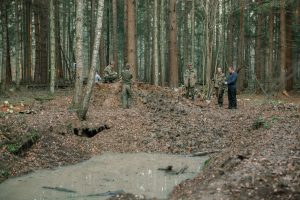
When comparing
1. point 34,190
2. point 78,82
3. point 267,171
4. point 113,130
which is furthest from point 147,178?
point 78,82

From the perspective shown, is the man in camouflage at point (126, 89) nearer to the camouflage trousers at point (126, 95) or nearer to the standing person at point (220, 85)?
the camouflage trousers at point (126, 95)

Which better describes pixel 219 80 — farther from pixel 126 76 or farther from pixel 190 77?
pixel 126 76

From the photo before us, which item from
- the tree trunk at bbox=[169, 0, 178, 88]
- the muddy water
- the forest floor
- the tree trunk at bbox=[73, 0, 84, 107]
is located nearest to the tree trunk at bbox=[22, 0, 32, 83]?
the tree trunk at bbox=[169, 0, 178, 88]

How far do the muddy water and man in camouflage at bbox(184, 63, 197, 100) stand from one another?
9.21 meters

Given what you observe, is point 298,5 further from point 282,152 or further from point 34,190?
point 34,190

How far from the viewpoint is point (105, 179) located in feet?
33.0

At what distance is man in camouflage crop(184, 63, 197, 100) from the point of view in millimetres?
21234

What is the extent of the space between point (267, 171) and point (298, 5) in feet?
75.4

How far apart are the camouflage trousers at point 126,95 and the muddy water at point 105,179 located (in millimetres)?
5814

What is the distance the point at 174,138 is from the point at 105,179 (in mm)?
4511

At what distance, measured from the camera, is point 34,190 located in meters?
9.17

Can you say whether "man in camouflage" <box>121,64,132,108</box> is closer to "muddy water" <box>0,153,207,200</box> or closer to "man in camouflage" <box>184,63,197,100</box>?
"man in camouflage" <box>184,63,197,100</box>

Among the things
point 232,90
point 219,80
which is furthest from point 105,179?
point 219,80

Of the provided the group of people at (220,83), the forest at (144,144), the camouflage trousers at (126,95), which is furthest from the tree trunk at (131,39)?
the camouflage trousers at (126,95)
